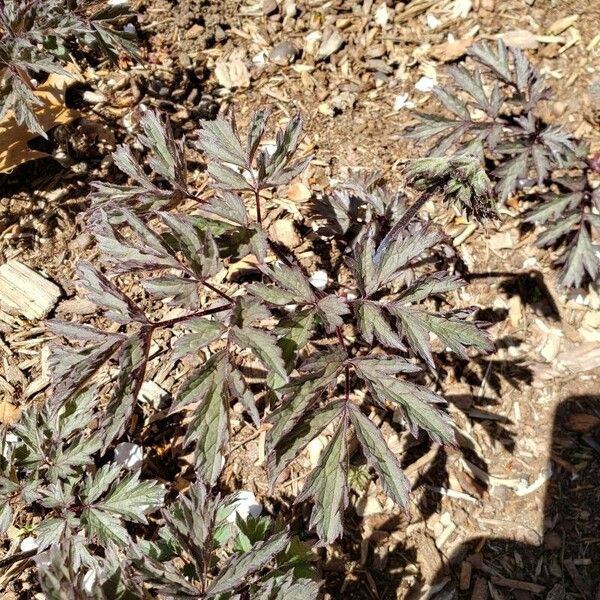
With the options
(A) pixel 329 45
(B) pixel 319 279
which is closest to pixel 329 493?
(B) pixel 319 279

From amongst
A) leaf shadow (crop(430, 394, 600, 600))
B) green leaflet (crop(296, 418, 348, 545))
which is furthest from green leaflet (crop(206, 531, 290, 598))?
leaf shadow (crop(430, 394, 600, 600))

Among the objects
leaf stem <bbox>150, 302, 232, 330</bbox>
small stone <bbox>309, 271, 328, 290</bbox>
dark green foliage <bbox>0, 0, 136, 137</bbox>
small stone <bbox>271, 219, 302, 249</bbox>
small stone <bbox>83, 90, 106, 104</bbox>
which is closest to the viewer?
leaf stem <bbox>150, 302, 232, 330</bbox>

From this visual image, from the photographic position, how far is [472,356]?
2816mm

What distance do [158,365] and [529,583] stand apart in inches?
67.1

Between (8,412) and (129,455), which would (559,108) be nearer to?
(129,455)

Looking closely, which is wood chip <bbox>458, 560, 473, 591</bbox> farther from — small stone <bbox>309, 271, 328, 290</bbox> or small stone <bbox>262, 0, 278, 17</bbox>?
small stone <bbox>262, 0, 278, 17</bbox>

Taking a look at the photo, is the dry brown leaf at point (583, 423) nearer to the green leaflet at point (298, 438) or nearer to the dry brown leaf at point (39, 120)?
the green leaflet at point (298, 438)

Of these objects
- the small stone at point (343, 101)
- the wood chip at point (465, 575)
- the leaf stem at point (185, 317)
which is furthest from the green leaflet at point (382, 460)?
the small stone at point (343, 101)

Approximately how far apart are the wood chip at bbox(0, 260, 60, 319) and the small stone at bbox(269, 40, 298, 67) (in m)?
1.58

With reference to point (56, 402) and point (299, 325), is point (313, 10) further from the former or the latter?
point (56, 402)

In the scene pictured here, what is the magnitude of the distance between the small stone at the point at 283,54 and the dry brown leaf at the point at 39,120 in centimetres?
99

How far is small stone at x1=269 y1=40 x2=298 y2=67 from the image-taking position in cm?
328

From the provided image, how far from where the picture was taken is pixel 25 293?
2740mm

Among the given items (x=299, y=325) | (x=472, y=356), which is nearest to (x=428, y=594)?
(x=472, y=356)
